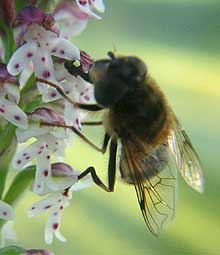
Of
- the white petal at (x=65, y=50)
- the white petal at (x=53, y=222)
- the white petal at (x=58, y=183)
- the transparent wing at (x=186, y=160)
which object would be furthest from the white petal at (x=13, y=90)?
the transparent wing at (x=186, y=160)

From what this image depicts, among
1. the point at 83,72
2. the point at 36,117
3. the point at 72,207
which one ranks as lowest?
the point at 72,207

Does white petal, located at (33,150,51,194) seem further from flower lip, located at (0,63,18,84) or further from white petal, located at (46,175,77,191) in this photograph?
flower lip, located at (0,63,18,84)

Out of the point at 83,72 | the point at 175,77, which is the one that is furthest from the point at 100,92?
the point at 175,77

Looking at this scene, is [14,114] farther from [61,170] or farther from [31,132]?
[61,170]

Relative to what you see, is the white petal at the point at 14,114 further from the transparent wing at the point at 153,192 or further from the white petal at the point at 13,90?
the transparent wing at the point at 153,192

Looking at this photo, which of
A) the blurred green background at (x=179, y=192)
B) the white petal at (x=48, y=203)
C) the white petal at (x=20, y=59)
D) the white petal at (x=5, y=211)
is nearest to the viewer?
the white petal at (x=20, y=59)

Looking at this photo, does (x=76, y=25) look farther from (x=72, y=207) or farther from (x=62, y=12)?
(x=72, y=207)

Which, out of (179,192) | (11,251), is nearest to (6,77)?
(11,251)

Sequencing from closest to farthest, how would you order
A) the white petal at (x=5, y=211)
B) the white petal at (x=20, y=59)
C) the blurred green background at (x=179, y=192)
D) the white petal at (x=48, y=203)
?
the white petal at (x=20, y=59)
the white petal at (x=5, y=211)
the white petal at (x=48, y=203)
the blurred green background at (x=179, y=192)
